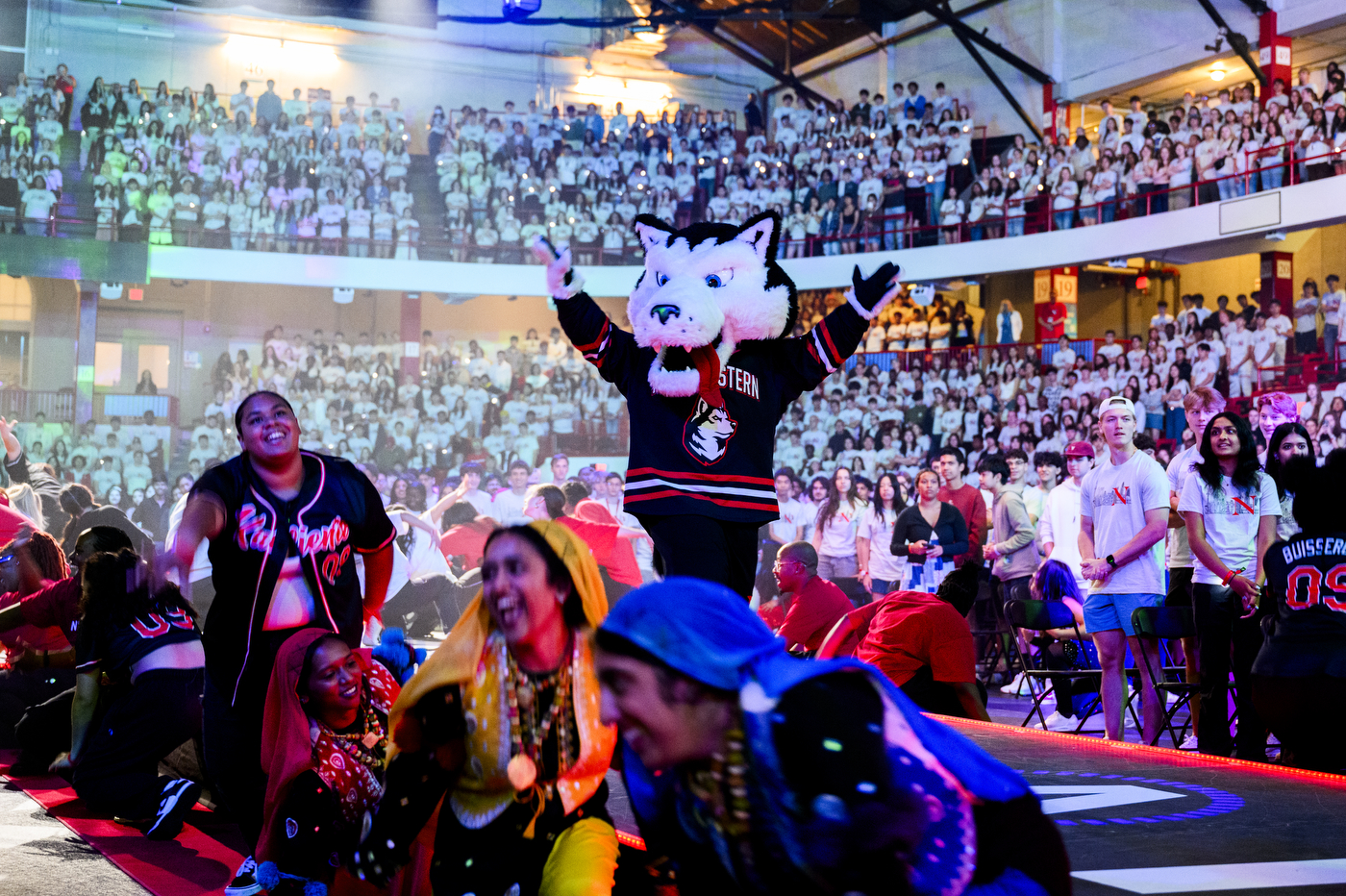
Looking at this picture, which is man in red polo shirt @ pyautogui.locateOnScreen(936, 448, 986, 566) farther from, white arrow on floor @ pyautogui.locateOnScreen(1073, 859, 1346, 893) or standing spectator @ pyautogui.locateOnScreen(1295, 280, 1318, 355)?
standing spectator @ pyautogui.locateOnScreen(1295, 280, 1318, 355)

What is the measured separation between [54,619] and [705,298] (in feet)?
9.96

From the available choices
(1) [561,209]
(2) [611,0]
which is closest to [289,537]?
(1) [561,209]

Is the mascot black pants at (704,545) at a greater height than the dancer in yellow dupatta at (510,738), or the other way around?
the mascot black pants at (704,545)

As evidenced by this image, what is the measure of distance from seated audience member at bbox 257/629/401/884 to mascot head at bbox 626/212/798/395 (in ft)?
4.12

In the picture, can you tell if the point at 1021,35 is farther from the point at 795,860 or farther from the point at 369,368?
the point at 795,860

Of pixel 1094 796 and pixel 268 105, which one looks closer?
pixel 1094 796

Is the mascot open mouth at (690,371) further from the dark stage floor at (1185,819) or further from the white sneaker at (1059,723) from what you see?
the white sneaker at (1059,723)

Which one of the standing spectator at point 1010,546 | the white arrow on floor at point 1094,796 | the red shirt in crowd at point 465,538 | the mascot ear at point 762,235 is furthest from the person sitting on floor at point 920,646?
the red shirt in crowd at point 465,538

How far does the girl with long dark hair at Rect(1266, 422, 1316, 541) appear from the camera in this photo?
4.05 metres

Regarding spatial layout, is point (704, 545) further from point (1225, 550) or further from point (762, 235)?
point (1225, 550)

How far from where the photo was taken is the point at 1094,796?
12.4ft

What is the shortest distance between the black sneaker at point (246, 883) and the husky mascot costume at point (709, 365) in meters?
1.36

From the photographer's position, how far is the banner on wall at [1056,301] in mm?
19234

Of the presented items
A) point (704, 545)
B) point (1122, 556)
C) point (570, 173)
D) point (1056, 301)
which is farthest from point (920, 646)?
point (1056, 301)
